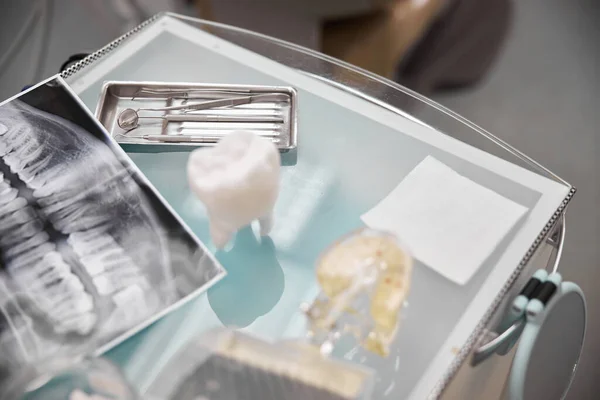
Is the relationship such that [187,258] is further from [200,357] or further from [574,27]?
[574,27]

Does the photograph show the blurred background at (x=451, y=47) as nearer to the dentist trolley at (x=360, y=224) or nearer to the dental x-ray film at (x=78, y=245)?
the dentist trolley at (x=360, y=224)

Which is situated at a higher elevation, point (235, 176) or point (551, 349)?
point (235, 176)

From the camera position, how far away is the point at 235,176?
572 mm

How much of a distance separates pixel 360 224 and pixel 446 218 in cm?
10

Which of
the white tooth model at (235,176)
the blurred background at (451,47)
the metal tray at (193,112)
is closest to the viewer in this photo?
the white tooth model at (235,176)

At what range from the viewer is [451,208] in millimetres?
704

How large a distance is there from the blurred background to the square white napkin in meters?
0.71

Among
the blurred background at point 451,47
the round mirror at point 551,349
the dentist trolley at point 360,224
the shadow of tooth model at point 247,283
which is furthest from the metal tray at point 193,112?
the blurred background at point 451,47

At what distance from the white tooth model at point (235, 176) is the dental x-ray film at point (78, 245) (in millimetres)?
82

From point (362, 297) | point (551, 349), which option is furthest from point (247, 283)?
point (551, 349)

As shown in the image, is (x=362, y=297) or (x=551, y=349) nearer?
(x=362, y=297)

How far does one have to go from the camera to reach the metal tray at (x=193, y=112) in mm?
763

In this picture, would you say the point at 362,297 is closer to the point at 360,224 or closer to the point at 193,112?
the point at 360,224

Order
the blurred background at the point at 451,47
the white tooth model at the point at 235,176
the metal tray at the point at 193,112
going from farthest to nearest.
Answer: the blurred background at the point at 451,47 → the metal tray at the point at 193,112 → the white tooth model at the point at 235,176
